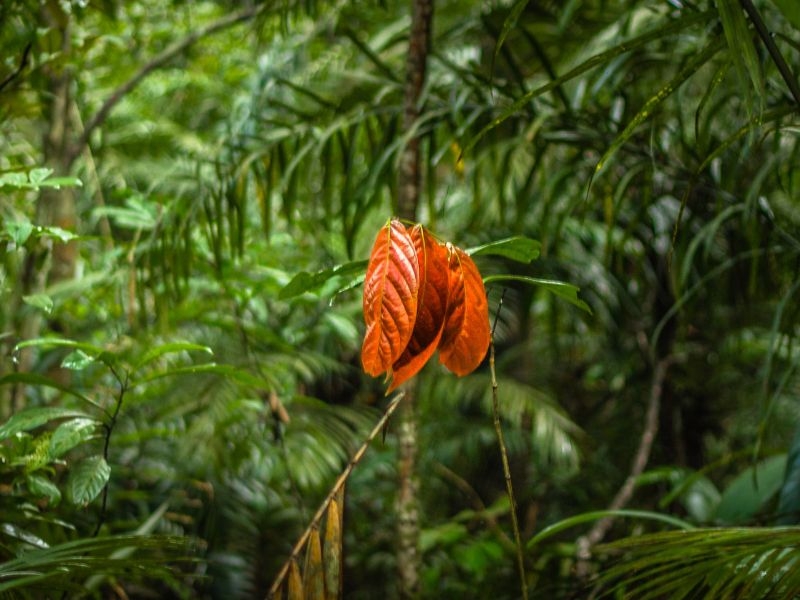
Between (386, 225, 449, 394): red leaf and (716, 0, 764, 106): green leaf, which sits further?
(386, 225, 449, 394): red leaf

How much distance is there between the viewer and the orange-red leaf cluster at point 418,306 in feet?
2.53

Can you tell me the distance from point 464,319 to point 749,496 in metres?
1.05

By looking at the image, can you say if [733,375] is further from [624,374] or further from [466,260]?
[466,260]

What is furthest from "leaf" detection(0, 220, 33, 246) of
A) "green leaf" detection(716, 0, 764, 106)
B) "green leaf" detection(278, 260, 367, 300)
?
"green leaf" detection(716, 0, 764, 106)

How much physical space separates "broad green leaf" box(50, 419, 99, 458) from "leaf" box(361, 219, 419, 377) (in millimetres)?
451

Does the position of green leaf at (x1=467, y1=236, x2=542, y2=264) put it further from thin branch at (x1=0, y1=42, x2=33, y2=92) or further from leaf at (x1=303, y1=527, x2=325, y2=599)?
thin branch at (x1=0, y1=42, x2=33, y2=92)

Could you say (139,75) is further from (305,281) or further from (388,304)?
(388,304)

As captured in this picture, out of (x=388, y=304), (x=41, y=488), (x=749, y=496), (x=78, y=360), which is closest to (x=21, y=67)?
(x=78, y=360)

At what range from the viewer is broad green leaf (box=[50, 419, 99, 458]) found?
94 centimetres

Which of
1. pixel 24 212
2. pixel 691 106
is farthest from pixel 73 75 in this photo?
pixel 691 106

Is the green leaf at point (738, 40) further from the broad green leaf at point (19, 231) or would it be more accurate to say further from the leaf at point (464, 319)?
the broad green leaf at point (19, 231)

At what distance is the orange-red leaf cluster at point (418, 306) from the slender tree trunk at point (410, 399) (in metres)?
0.36

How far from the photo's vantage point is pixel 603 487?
270 centimetres

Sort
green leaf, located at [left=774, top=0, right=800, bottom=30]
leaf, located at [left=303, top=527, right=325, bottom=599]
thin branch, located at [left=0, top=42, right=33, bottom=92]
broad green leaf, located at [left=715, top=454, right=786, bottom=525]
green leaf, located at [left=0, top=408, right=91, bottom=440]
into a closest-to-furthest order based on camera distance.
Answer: green leaf, located at [left=774, top=0, right=800, bottom=30] → leaf, located at [left=303, top=527, right=325, bottom=599] → green leaf, located at [left=0, top=408, right=91, bottom=440] → thin branch, located at [left=0, top=42, right=33, bottom=92] → broad green leaf, located at [left=715, top=454, right=786, bottom=525]
